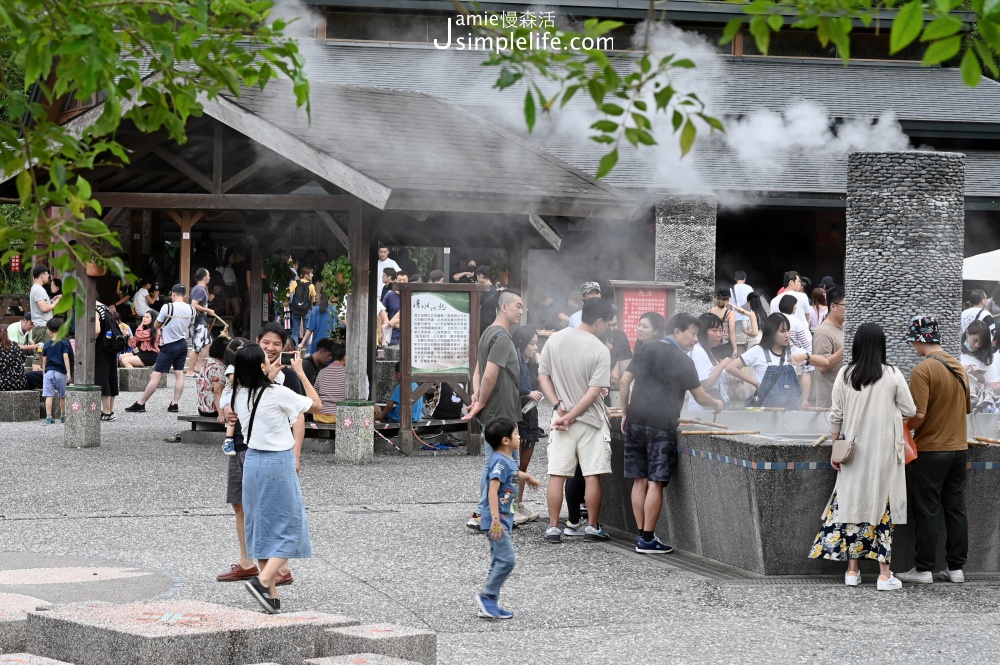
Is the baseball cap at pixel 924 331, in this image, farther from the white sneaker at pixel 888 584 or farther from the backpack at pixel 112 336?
the backpack at pixel 112 336

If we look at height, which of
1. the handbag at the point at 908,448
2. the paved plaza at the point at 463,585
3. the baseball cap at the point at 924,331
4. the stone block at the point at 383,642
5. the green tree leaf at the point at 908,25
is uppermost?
the green tree leaf at the point at 908,25

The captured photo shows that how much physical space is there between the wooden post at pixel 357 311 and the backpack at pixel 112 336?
3067mm

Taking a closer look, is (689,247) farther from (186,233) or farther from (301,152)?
(301,152)

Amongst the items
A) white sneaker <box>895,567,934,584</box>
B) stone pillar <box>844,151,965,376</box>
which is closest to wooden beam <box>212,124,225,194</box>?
stone pillar <box>844,151,965,376</box>

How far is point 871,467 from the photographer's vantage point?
302 inches

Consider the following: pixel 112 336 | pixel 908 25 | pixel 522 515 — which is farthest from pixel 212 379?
pixel 908 25

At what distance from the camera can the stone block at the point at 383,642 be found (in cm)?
522

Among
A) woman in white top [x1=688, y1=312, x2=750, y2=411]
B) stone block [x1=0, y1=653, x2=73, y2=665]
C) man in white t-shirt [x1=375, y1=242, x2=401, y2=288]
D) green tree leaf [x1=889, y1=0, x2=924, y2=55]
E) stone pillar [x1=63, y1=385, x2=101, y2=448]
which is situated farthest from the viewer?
man in white t-shirt [x1=375, y1=242, x2=401, y2=288]

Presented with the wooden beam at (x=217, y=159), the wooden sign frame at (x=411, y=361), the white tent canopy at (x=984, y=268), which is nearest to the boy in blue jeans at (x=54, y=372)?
the wooden beam at (x=217, y=159)

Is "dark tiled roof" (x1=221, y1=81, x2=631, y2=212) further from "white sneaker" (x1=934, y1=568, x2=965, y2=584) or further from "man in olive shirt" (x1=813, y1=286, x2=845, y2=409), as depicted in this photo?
"white sneaker" (x1=934, y1=568, x2=965, y2=584)

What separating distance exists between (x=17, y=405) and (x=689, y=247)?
9942 mm

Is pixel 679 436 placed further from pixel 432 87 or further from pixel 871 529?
pixel 432 87

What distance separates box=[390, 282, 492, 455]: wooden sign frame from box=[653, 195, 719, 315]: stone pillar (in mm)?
7649

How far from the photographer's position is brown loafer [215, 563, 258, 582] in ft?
24.2
